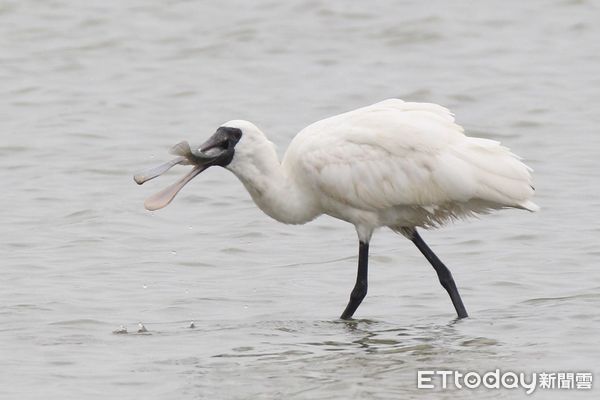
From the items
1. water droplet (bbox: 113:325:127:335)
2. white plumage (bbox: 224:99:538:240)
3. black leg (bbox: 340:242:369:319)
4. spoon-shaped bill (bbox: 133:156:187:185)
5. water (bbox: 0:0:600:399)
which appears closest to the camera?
water (bbox: 0:0:600:399)

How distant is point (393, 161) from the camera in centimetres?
1151

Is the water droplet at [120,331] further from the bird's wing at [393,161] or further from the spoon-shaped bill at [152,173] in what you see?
the bird's wing at [393,161]

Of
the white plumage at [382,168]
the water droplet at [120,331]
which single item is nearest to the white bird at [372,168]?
the white plumage at [382,168]

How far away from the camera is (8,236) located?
46.9ft

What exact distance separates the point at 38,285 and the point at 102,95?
8.72 metres

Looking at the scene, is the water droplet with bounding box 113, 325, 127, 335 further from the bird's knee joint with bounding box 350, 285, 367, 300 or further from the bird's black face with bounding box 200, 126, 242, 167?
the bird's knee joint with bounding box 350, 285, 367, 300

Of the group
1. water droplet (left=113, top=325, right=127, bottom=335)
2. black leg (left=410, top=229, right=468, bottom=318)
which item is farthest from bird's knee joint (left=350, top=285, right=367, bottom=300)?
water droplet (left=113, top=325, right=127, bottom=335)

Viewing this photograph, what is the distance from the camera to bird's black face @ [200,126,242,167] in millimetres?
11406

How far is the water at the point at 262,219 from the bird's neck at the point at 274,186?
78 cm

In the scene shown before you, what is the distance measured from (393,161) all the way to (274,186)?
87 centimetres

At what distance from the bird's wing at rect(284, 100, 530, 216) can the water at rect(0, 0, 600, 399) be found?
0.91 metres

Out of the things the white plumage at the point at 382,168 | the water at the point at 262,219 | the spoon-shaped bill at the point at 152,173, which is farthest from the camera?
the spoon-shaped bill at the point at 152,173

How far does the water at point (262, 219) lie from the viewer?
402 inches

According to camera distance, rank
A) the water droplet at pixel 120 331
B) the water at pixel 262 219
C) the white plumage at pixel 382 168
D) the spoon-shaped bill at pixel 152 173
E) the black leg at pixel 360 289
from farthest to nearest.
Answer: the black leg at pixel 360 289
the spoon-shaped bill at pixel 152 173
the white plumage at pixel 382 168
the water droplet at pixel 120 331
the water at pixel 262 219
